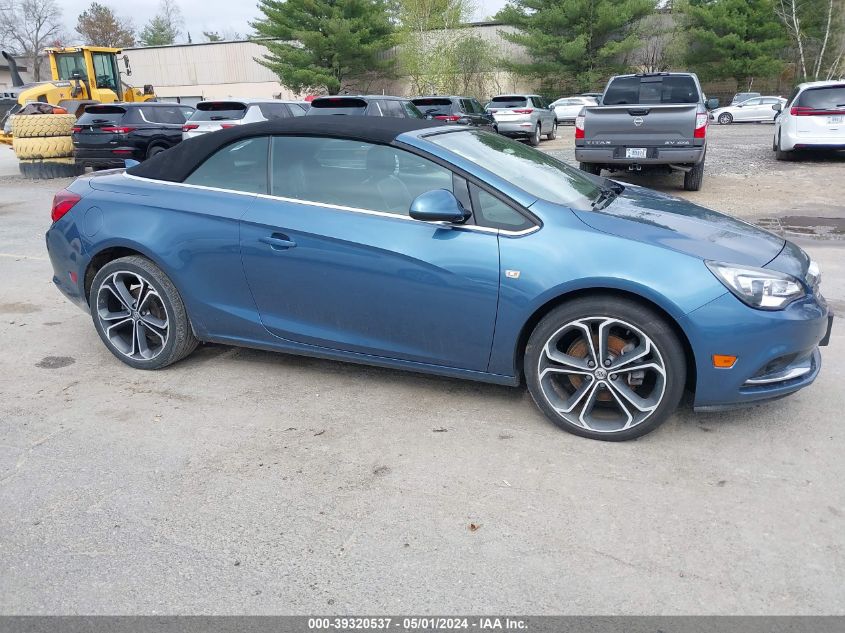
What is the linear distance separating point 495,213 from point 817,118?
43.3 feet

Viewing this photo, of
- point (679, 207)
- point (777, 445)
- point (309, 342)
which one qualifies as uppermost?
point (679, 207)

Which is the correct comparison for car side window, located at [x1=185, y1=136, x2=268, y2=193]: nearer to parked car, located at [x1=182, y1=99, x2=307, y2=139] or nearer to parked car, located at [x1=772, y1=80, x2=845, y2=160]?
parked car, located at [x1=182, y1=99, x2=307, y2=139]

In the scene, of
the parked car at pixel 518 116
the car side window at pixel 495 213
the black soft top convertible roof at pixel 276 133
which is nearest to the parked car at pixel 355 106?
the parked car at pixel 518 116

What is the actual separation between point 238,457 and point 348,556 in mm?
996

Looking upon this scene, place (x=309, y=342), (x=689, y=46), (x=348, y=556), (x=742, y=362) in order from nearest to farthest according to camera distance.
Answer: (x=348, y=556), (x=742, y=362), (x=309, y=342), (x=689, y=46)

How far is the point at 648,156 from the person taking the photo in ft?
34.1

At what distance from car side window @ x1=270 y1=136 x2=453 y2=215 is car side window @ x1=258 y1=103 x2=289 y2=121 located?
10.9 m

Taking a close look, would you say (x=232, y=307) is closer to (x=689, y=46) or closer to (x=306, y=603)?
(x=306, y=603)

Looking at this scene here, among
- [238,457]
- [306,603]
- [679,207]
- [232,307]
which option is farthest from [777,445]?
[232,307]

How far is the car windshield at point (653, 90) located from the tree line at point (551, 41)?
1234 inches

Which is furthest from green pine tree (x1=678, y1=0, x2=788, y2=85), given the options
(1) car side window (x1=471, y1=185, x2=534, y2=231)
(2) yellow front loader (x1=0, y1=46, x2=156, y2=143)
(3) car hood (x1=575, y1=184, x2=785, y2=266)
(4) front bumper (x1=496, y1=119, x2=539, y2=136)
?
(1) car side window (x1=471, y1=185, x2=534, y2=231)

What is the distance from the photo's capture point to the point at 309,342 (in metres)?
4.07

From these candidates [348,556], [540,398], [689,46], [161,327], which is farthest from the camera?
[689,46]

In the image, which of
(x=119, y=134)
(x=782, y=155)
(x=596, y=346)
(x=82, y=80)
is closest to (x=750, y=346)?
(x=596, y=346)
